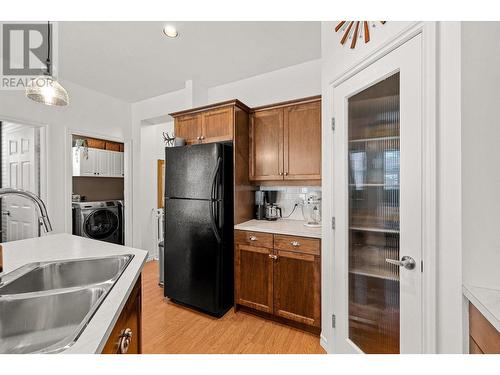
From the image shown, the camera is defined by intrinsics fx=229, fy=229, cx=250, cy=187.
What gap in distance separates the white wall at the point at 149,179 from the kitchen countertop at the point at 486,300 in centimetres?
394

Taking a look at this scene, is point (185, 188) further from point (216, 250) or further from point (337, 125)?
point (337, 125)

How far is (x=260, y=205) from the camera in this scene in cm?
267

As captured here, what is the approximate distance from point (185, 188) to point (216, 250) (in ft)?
2.29

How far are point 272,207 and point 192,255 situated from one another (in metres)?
1.01

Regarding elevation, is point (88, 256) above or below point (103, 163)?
below

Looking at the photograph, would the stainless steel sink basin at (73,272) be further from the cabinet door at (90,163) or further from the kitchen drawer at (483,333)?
the cabinet door at (90,163)

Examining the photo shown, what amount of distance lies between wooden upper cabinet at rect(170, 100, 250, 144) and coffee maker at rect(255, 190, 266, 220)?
760mm

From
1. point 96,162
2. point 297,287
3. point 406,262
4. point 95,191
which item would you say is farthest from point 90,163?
point 406,262

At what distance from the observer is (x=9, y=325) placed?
2.85ft

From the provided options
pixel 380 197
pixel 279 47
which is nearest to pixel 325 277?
pixel 380 197

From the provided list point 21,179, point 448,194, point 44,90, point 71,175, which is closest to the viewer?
point 448,194

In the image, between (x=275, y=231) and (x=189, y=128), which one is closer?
(x=275, y=231)

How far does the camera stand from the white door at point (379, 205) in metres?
1.11

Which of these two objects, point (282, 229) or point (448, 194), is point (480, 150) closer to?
point (448, 194)
